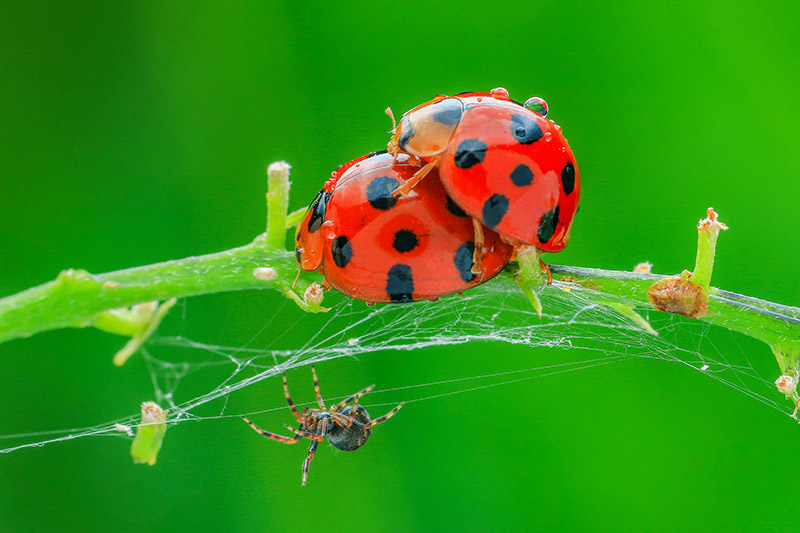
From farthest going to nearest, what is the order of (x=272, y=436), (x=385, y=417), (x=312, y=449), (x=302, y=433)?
(x=302, y=433)
(x=312, y=449)
(x=272, y=436)
(x=385, y=417)

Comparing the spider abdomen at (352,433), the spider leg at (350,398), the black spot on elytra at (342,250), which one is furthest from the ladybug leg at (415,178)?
the spider abdomen at (352,433)

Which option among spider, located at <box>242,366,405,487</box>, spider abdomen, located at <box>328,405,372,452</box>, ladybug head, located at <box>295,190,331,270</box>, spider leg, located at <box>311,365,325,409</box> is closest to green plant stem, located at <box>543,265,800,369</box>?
ladybug head, located at <box>295,190,331,270</box>

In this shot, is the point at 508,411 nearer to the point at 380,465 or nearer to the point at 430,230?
the point at 380,465

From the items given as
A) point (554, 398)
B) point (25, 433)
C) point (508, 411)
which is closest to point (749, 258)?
point (554, 398)

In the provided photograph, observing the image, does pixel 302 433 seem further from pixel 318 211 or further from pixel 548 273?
pixel 548 273

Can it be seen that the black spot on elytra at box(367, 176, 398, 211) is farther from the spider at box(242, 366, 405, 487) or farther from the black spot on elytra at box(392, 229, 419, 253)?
the spider at box(242, 366, 405, 487)

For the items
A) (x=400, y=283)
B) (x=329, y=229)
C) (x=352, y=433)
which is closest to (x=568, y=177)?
(x=400, y=283)
